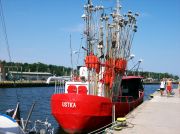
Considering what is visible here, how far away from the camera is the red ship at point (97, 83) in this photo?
17812 millimetres

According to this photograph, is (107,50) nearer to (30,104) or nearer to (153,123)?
(153,123)

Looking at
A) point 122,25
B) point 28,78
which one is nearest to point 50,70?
point 28,78

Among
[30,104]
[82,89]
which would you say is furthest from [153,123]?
[30,104]

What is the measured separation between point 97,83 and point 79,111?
109 inches

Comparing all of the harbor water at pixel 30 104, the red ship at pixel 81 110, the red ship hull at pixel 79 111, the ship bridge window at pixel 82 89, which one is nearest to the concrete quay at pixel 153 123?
the red ship at pixel 81 110

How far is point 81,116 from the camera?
58.2ft

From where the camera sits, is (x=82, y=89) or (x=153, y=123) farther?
(x=82, y=89)

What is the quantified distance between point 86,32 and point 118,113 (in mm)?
5013

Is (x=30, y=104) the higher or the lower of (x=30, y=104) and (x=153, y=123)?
the lower

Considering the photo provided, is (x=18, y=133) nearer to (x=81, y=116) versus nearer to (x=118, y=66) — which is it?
(x=81, y=116)

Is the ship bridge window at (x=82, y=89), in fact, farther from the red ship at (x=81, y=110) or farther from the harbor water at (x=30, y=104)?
the harbor water at (x=30, y=104)

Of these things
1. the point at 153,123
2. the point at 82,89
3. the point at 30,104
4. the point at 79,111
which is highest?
the point at 82,89

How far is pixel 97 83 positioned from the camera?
65.5 feet

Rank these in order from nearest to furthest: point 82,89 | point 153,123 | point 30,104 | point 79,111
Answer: point 153,123 → point 79,111 → point 82,89 → point 30,104
